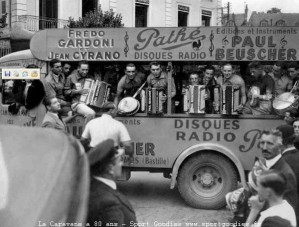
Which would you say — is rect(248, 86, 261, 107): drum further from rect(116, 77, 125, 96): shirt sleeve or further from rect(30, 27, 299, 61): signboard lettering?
rect(116, 77, 125, 96): shirt sleeve

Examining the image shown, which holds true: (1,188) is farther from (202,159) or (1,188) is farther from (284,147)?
(202,159)

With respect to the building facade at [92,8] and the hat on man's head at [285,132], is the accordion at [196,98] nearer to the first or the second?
the hat on man's head at [285,132]

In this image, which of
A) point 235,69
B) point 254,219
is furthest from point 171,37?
point 254,219

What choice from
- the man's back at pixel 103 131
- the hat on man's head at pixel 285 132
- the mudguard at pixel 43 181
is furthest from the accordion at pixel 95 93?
the mudguard at pixel 43 181

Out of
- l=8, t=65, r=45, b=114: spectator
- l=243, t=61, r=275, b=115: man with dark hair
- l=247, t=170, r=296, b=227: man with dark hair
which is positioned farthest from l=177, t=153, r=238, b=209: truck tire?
l=247, t=170, r=296, b=227: man with dark hair

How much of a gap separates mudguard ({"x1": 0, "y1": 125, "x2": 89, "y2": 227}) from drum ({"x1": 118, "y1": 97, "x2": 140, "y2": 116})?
4.31 metres

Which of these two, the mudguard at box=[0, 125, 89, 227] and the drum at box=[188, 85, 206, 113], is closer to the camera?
the mudguard at box=[0, 125, 89, 227]

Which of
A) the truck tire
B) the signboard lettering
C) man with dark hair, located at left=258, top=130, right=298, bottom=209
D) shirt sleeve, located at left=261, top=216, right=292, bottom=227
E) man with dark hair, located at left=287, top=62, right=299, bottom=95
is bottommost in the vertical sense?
the truck tire

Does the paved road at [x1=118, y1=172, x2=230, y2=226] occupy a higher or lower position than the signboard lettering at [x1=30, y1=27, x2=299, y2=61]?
lower

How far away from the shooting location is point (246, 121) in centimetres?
679

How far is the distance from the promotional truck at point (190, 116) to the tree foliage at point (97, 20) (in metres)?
15.5

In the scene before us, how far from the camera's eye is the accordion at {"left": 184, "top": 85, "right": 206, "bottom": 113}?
686 cm

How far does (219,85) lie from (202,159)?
1080mm

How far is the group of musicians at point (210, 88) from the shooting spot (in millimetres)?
6789
